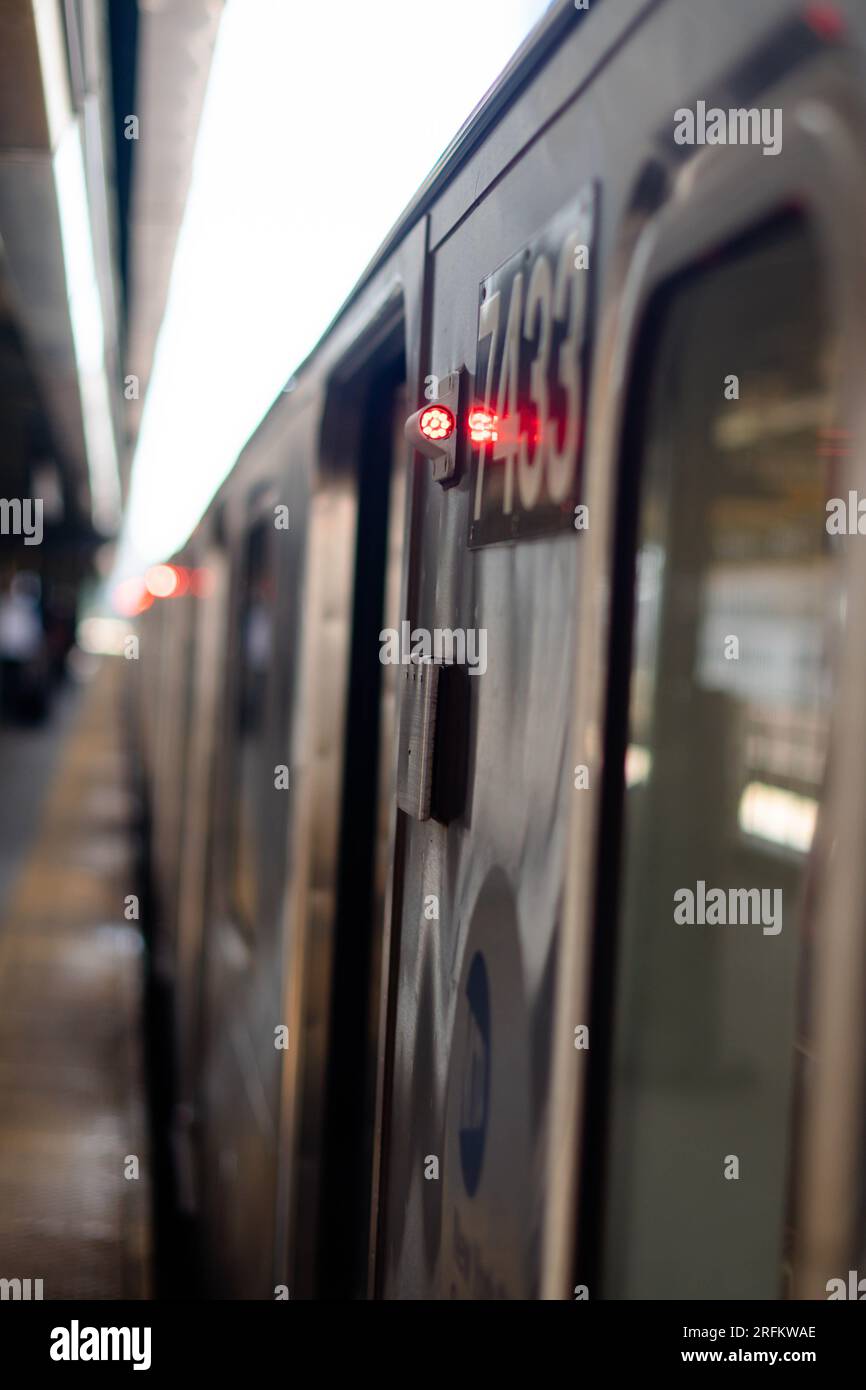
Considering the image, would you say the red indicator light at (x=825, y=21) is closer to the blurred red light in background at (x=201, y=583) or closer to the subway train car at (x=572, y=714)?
the subway train car at (x=572, y=714)

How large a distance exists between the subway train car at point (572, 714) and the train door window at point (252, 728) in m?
0.03

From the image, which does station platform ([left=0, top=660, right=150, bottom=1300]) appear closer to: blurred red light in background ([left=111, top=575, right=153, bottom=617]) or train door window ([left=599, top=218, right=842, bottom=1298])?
train door window ([left=599, top=218, right=842, bottom=1298])

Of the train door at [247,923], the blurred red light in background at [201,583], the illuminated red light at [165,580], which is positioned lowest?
the train door at [247,923]

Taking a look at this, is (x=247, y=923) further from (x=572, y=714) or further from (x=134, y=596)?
(x=134, y=596)

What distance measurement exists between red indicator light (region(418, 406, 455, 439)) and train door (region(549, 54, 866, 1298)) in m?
0.24

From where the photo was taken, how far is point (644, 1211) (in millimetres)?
2035

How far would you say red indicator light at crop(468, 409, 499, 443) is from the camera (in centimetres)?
117

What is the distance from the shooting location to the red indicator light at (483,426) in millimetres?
1168

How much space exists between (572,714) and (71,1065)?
4229 millimetres

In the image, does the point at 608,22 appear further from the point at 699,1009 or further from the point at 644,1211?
the point at 699,1009

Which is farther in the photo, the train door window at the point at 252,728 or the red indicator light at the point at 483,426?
the train door window at the point at 252,728

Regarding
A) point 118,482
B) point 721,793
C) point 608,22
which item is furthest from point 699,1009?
point 118,482

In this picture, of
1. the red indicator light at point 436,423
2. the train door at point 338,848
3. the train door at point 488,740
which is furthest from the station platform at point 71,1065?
the red indicator light at point 436,423

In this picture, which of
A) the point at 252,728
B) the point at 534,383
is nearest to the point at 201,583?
the point at 252,728
